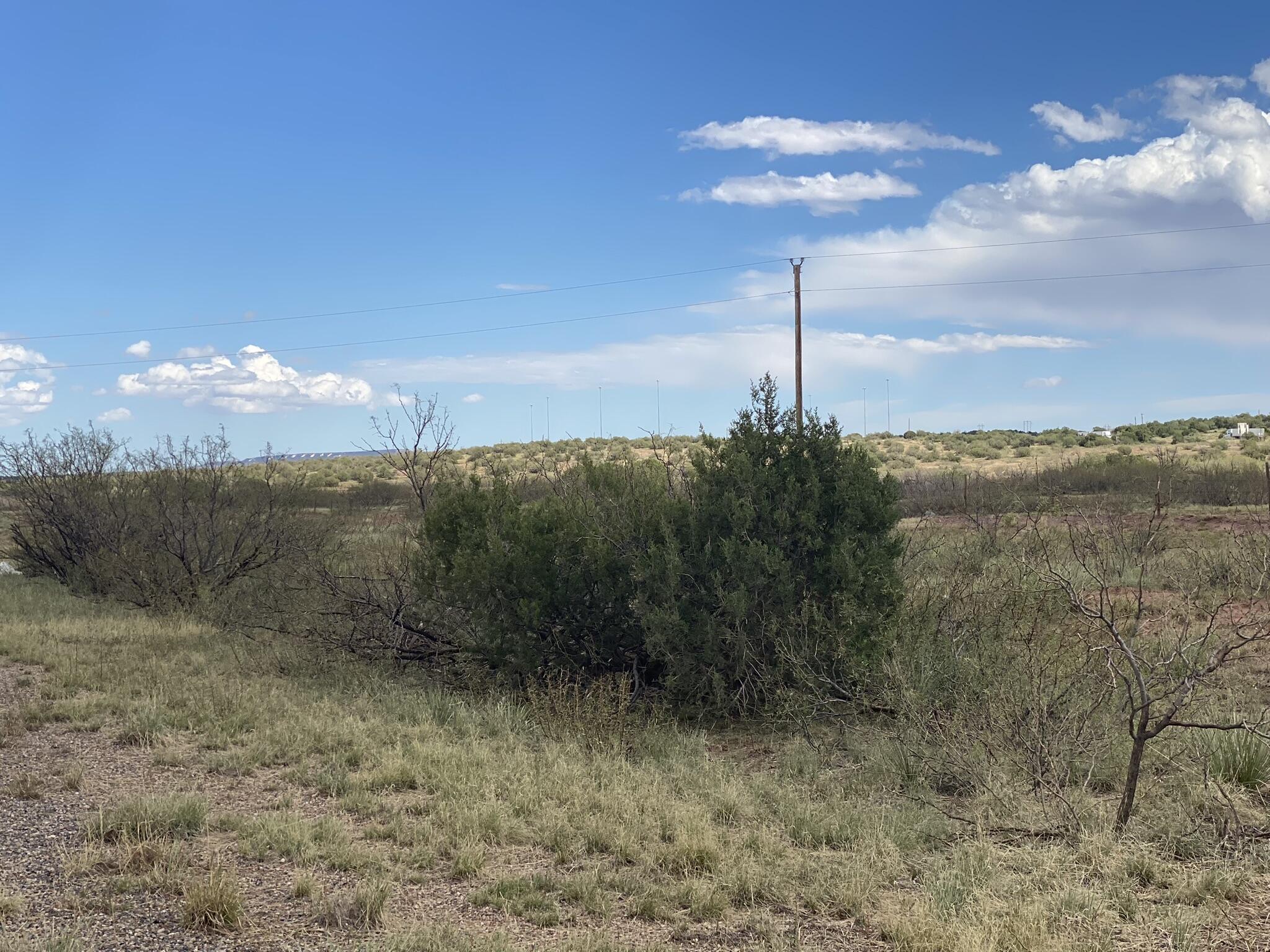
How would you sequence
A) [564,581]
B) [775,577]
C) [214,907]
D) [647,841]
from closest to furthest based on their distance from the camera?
1. [214,907]
2. [647,841]
3. [775,577]
4. [564,581]

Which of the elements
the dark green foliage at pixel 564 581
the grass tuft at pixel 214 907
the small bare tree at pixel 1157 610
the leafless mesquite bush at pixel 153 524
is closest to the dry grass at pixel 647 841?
the grass tuft at pixel 214 907

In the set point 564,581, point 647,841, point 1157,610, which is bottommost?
point 647,841

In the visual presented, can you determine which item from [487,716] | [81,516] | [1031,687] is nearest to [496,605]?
[487,716]

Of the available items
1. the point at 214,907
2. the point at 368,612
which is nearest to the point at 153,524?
the point at 368,612

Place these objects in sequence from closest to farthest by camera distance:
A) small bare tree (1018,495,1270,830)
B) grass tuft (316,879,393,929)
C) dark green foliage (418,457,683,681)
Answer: grass tuft (316,879,393,929) → small bare tree (1018,495,1270,830) → dark green foliage (418,457,683,681)

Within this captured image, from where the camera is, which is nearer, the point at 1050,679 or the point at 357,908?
the point at 357,908

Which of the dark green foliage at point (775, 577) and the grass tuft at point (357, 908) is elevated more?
the dark green foliage at point (775, 577)

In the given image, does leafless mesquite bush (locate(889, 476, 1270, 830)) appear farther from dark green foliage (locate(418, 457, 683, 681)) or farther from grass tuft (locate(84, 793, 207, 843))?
grass tuft (locate(84, 793, 207, 843))

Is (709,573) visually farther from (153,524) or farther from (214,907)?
(153,524)

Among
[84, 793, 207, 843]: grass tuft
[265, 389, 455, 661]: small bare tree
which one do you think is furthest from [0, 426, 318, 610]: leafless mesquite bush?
[84, 793, 207, 843]: grass tuft

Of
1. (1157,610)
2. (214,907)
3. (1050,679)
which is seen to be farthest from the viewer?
(1157,610)

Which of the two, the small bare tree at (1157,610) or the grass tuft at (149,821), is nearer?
the small bare tree at (1157,610)

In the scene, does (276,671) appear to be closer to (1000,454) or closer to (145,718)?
(145,718)

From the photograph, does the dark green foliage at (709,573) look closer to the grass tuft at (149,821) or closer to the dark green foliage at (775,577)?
the dark green foliage at (775,577)
